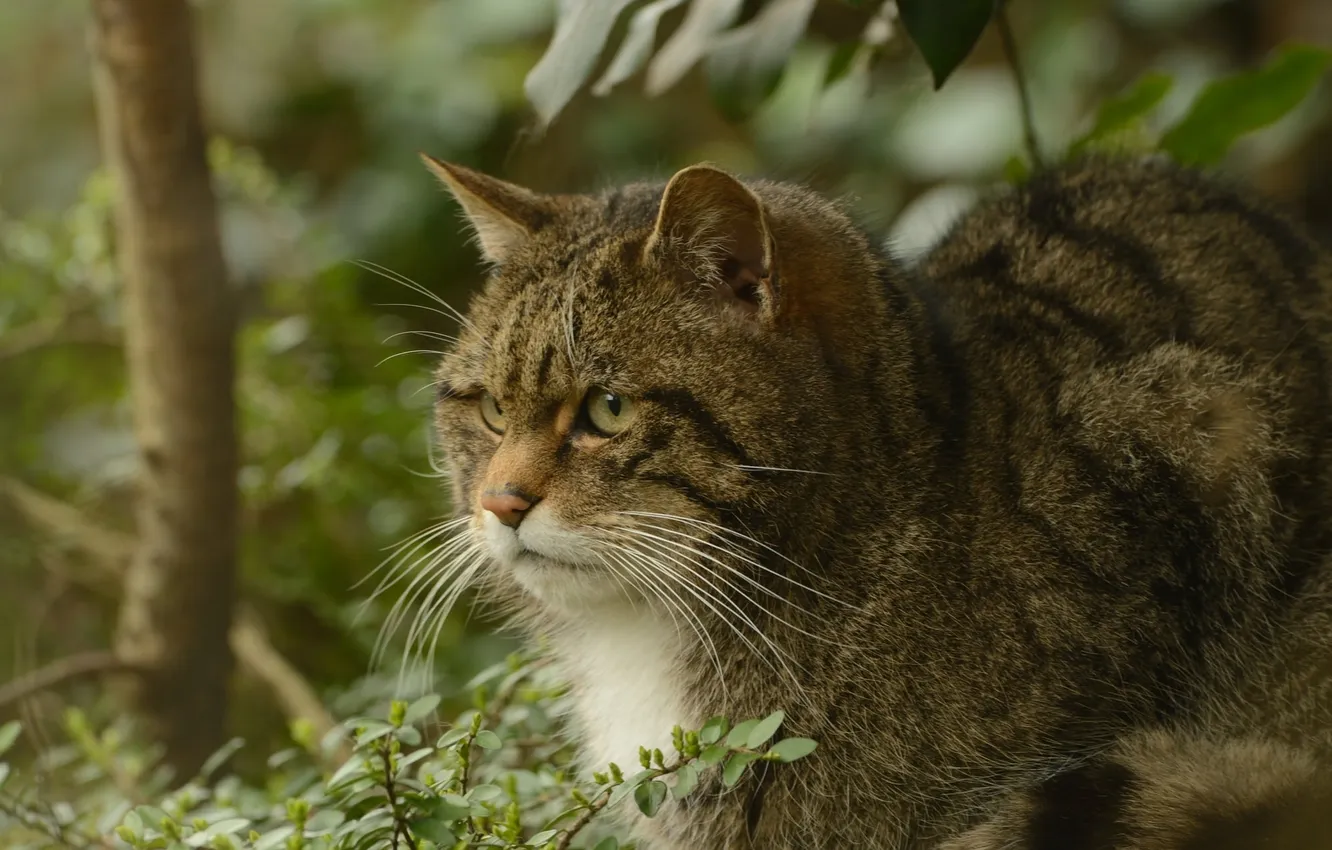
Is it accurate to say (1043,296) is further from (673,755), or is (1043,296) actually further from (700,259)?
(673,755)

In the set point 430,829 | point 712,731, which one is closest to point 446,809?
point 430,829

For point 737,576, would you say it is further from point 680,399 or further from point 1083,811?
point 1083,811

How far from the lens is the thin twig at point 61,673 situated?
2330mm

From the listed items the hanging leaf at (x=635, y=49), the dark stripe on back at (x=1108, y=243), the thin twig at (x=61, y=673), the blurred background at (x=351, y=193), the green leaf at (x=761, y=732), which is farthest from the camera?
the blurred background at (x=351, y=193)

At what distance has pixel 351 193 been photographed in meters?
5.14

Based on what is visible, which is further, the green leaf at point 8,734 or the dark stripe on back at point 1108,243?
the dark stripe on back at point 1108,243

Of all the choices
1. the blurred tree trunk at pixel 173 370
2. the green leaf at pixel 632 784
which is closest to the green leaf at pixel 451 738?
the green leaf at pixel 632 784

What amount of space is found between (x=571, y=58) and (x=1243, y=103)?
51.3 inches

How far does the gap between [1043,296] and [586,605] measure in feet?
2.53

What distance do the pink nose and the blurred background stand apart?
336 mm

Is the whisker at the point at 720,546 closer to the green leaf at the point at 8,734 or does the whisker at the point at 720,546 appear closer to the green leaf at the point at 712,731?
the green leaf at the point at 712,731

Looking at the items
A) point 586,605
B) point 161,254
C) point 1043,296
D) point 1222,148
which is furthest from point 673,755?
point 1222,148

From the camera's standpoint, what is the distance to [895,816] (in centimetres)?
176

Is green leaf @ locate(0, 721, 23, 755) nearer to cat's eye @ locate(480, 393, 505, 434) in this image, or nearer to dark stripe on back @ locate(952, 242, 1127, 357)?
cat's eye @ locate(480, 393, 505, 434)
